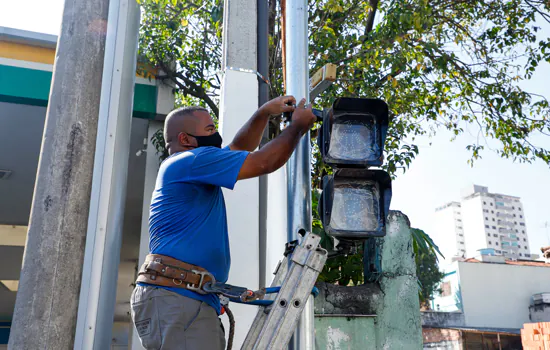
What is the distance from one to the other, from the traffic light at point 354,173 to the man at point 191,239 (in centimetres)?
42

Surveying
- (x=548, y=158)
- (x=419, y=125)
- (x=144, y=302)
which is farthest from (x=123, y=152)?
(x=548, y=158)

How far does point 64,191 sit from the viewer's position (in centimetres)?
272

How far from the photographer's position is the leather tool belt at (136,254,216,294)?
2.37 meters

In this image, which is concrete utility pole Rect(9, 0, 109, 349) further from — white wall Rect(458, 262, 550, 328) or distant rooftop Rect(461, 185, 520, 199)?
distant rooftop Rect(461, 185, 520, 199)

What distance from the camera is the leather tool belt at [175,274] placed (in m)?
2.37

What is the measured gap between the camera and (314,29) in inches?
328

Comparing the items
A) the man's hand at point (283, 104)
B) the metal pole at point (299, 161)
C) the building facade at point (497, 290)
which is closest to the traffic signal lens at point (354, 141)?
the metal pole at point (299, 161)

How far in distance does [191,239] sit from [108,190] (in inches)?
49.8

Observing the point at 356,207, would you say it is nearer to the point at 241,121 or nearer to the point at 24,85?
the point at 241,121

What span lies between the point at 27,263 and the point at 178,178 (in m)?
0.88

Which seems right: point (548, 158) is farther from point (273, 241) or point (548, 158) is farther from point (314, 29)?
point (273, 241)

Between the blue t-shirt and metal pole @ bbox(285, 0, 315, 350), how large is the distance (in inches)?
15.0

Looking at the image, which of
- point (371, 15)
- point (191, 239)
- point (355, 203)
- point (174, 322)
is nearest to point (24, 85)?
point (191, 239)

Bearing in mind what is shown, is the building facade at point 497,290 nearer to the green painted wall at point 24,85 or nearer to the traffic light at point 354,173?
the green painted wall at point 24,85
